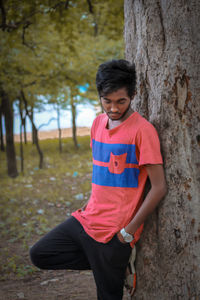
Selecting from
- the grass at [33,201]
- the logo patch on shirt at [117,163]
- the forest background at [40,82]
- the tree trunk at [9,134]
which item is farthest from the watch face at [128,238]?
the tree trunk at [9,134]

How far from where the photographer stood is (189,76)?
2.08 metres

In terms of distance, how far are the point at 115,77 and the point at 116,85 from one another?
0.06 meters

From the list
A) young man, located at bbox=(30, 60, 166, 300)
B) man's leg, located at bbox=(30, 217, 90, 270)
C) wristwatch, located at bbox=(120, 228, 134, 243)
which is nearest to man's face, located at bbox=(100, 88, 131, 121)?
young man, located at bbox=(30, 60, 166, 300)

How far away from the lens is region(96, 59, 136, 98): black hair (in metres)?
2.06

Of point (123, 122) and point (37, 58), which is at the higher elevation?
point (37, 58)

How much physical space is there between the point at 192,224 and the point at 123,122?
0.92 m

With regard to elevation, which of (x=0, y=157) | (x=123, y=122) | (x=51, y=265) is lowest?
(x=0, y=157)

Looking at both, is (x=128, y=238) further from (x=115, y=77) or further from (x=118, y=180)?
(x=115, y=77)

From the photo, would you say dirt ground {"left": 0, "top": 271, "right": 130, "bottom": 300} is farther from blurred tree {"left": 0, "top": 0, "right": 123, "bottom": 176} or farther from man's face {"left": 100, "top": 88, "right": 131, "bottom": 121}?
blurred tree {"left": 0, "top": 0, "right": 123, "bottom": 176}

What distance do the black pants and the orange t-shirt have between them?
10 cm

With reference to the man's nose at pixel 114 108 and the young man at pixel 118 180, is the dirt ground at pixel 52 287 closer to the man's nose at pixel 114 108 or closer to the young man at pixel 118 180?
the young man at pixel 118 180

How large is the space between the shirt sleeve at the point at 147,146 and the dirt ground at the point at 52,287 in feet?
6.22

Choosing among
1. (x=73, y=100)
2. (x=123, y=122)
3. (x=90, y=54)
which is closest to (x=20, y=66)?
(x=90, y=54)

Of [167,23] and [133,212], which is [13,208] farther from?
[167,23]
